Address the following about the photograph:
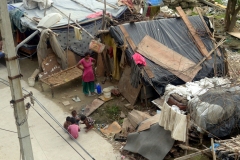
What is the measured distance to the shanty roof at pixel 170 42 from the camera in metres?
11.0

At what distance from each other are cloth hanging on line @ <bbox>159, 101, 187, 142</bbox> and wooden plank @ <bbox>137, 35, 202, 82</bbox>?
258 centimetres

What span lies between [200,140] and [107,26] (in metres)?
5.69

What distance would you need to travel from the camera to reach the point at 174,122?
8.55 meters

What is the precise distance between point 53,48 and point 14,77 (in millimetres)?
6872

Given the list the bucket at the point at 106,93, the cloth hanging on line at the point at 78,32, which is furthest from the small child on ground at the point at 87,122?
the cloth hanging on line at the point at 78,32

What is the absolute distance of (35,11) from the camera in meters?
14.3

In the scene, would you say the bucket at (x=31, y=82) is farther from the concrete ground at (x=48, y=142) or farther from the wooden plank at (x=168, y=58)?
the wooden plank at (x=168, y=58)

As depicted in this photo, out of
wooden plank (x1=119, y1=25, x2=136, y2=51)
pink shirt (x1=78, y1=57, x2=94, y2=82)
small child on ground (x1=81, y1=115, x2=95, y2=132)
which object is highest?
wooden plank (x1=119, y1=25, x2=136, y2=51)

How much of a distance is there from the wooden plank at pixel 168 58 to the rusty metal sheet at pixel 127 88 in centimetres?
84

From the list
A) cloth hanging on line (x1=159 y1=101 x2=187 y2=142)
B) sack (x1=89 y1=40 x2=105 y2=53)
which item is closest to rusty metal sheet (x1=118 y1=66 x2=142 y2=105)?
sack (x1=89 y1=40 x2=105 y2=53)

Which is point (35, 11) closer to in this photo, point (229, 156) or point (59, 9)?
point (59, 9)

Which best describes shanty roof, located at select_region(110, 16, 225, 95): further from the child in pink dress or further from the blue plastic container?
the blue plastic container

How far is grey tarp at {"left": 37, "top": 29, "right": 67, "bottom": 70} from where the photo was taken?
1248 centimetres

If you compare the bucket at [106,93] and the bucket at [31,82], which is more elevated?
the bucket at [106,93]
